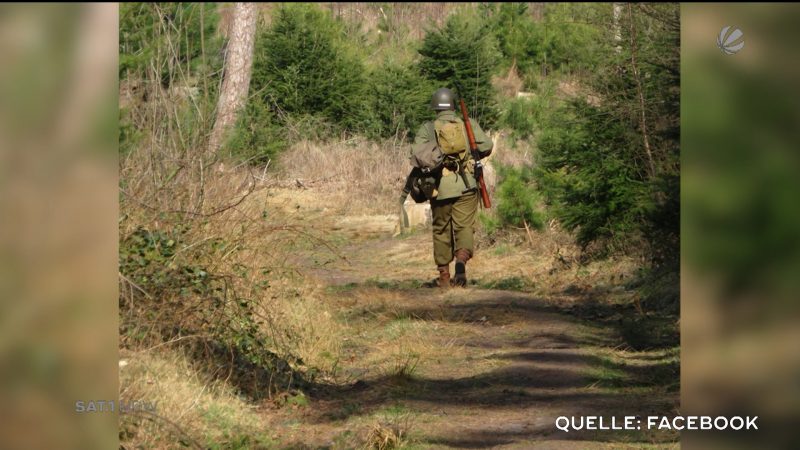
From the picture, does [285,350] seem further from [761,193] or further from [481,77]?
[481,77]

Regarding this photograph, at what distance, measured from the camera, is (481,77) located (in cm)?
1320

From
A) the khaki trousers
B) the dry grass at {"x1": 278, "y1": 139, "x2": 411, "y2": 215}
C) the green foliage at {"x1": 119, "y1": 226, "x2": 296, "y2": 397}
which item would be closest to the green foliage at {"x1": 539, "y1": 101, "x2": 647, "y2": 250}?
the khaki trousers

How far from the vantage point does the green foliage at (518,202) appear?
36.3ft

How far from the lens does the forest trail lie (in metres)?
4.73

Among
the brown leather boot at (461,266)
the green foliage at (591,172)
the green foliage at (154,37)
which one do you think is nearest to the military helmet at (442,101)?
the green foliage at (591,172)

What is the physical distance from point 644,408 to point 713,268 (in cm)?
259

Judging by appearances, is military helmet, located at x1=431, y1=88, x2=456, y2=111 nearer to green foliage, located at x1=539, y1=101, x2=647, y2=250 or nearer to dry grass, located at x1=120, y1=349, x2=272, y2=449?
green foliage, located at x1=539, y1=101, x2=647, y2=250

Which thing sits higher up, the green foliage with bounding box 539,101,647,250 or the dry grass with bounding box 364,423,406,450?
the green foliage with bounding box 539,101,647,250

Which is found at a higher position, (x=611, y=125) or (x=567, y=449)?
(x=611, y=125)

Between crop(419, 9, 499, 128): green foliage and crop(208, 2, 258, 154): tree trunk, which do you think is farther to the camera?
crop(419, 9, 499, 128): green foliage

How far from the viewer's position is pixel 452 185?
9.12 meters

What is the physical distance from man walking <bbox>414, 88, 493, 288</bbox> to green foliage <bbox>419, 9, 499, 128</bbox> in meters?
3.54

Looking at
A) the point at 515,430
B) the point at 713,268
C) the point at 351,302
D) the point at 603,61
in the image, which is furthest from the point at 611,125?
the point at 713,268

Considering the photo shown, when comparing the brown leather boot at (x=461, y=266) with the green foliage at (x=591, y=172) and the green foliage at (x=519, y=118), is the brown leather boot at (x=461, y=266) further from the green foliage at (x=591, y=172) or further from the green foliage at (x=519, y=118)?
the green foliage at (x=519, y=118)
